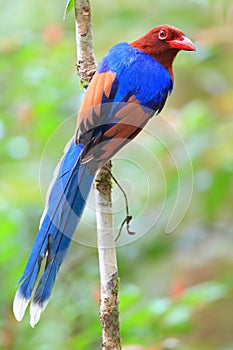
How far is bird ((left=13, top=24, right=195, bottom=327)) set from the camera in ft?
6.52

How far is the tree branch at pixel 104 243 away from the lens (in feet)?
6.30

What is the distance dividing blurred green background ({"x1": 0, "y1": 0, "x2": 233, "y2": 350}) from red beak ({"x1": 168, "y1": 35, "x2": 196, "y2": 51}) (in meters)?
0.45

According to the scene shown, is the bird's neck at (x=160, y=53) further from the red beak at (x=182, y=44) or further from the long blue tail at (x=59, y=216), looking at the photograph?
the long blue tail at (x=59, y=216)

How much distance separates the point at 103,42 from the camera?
3580mm

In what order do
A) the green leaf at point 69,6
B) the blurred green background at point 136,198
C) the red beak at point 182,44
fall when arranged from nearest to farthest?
1. the green leaf at point 69,6
2. the red beak at point 182,44
3. the blurred green background at point 136,198

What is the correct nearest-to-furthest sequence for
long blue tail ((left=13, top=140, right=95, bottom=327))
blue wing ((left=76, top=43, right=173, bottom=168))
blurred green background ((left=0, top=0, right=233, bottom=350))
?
blue wing ((left=76, top=43, right=173, bottom=168)) → long blue tail ((left=13, top=140, right=95, bottom=327)) → blurred green background ((left=0, top=0, right=233, bottom=350))

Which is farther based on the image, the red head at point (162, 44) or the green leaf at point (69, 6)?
the red head at point (162, 44)

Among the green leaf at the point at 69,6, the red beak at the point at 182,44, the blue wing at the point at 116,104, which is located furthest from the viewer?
the red beak at the point at 182,44

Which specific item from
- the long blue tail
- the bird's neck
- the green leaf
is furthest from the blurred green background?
the green leaf

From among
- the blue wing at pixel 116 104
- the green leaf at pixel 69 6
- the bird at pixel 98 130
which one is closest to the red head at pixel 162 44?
the bird at pixel 98 130

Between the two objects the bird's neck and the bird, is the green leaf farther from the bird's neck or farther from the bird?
the bird's neck

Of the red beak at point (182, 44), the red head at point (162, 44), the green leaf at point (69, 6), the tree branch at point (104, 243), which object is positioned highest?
the red head at point (162, 44)

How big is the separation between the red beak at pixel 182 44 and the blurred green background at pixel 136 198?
0.45 meters

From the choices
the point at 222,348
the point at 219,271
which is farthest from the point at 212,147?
the point at 222,348
